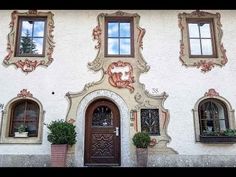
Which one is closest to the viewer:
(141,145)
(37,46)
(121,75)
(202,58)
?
(141,145)

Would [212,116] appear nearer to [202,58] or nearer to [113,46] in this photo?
[202,58]

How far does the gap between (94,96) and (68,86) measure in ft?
2.82

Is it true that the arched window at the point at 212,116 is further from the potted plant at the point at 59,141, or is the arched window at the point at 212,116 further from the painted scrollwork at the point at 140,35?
the potted plant at the point at 59,141

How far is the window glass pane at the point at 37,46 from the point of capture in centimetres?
902

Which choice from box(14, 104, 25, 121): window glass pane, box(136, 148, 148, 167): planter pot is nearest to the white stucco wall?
box(14, 104, 25, 121): window glass pane

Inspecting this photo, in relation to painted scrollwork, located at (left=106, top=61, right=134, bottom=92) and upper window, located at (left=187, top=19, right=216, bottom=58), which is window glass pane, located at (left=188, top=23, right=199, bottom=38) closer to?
upper window, located at (left=187, top=19, right=216, bottom=58)

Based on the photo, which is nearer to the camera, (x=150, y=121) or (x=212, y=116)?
(x=150, y=121)

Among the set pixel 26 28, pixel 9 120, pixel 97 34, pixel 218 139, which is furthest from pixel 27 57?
pixel 218 139

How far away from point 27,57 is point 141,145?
4.43m

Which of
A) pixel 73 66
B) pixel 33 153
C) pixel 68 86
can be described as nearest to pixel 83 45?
pixel 73 66

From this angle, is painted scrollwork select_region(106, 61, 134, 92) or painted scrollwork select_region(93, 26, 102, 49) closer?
Result: painted scrollwork select_region(106, 61, 134, 92)

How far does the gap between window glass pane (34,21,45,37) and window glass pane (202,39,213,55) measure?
5233 millimetres

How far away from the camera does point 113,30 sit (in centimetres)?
Result: 929

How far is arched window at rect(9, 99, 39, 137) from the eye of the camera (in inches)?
332
